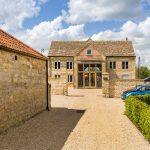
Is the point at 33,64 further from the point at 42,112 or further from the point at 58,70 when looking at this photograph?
the point at 58,70

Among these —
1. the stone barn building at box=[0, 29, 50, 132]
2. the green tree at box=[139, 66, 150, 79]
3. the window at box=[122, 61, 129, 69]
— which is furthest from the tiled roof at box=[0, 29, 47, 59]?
the green tree at box=[139, 66, 150, 79]

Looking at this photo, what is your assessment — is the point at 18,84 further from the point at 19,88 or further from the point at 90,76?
the point at 90,76

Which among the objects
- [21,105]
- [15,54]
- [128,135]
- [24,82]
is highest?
[15,54]

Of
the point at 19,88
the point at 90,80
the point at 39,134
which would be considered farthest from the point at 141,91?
the point at 90,80

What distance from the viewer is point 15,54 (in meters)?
15.0

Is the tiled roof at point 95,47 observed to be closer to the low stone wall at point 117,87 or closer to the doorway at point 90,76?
the doorway at point 90,76

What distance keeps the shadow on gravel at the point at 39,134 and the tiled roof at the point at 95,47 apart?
39.9m

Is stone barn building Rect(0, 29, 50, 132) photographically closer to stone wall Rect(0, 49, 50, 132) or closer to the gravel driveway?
stone wall Rect(0, 49, 50, 132)

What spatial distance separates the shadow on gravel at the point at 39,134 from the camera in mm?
10938

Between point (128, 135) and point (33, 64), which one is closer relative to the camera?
point (128, 135)

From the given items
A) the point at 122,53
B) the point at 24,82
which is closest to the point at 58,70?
the point at 122,53

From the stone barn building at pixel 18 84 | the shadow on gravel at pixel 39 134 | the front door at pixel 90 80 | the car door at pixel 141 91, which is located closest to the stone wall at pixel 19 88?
the stone barn building at pixel 18 84

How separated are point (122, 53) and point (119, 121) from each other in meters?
40.5

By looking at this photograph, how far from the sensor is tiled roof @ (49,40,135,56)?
56.5 meters
